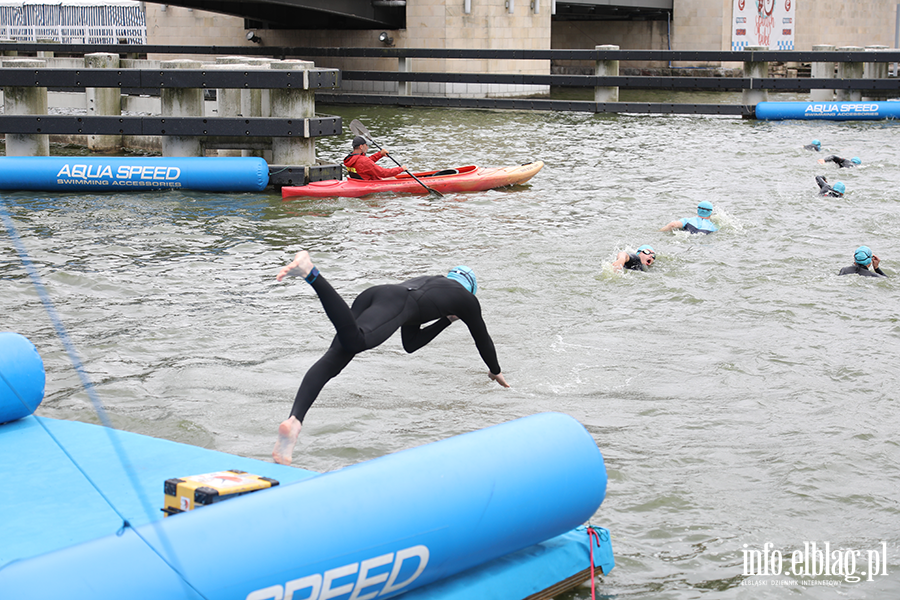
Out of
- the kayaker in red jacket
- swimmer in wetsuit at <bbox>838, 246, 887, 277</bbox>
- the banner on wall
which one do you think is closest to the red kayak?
the kayaker in red jacket

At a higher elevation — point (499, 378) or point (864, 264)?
point (864, 264)

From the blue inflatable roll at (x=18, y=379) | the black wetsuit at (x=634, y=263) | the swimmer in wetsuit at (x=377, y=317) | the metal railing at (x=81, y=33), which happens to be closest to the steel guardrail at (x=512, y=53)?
the metal railing at (x=81, y=33)

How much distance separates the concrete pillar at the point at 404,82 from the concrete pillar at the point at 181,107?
16272 mm

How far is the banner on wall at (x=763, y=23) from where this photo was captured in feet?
144

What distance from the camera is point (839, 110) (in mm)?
25141

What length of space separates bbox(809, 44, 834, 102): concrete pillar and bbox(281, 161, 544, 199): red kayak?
16.6 m

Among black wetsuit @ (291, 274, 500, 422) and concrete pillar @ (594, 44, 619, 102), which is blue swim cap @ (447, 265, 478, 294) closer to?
black wetsuit @ (291, 274, 500, 422)

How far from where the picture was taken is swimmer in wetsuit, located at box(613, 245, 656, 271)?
400 inches

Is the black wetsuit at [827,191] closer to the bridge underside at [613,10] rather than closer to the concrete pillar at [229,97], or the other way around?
the concrete pillar at [229,97]

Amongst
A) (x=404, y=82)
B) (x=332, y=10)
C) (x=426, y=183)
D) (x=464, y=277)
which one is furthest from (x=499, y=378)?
(x=332, y=10)

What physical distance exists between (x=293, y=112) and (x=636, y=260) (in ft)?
23.0

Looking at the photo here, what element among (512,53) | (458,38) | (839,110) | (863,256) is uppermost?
(458,38)

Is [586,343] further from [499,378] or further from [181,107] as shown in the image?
[181,107]

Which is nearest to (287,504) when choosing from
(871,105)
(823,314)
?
(823,314)
